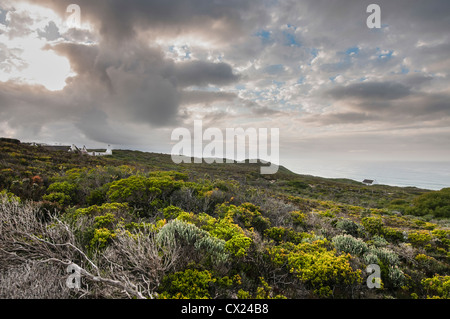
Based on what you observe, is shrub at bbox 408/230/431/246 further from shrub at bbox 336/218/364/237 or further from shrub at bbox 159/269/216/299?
shrub at bbox 159/269/216/299

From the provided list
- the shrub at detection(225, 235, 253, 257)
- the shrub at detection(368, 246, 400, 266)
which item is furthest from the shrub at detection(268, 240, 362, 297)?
the shrub at detection(368, 246, 400, 266)

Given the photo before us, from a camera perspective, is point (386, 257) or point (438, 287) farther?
point (386, 257)

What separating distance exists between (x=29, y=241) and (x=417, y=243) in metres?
10.7

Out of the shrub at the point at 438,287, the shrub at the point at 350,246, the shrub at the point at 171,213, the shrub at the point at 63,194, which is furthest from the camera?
the shrub at the point at 63,194

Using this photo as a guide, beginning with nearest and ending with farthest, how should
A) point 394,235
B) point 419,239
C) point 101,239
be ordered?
point 101,239, point 419,239, point 394,235

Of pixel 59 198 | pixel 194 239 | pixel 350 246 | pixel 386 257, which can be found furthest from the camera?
pixel 59 198

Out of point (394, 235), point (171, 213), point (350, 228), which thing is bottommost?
point (394, 235)

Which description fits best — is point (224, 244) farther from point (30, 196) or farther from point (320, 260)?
point (30, 196)

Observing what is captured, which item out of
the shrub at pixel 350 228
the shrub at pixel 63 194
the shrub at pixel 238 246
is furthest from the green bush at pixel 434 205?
the shrub at pixel 63 194

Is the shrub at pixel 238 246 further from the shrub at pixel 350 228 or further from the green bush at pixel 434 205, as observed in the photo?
the green bush at pixel 434 205

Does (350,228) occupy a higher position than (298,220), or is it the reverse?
(298,220)

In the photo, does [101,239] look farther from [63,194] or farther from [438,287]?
[438,287]

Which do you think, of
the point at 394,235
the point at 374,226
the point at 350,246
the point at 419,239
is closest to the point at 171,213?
the point at 350,246

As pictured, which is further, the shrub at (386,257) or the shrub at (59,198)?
the shrub at (59,198)
